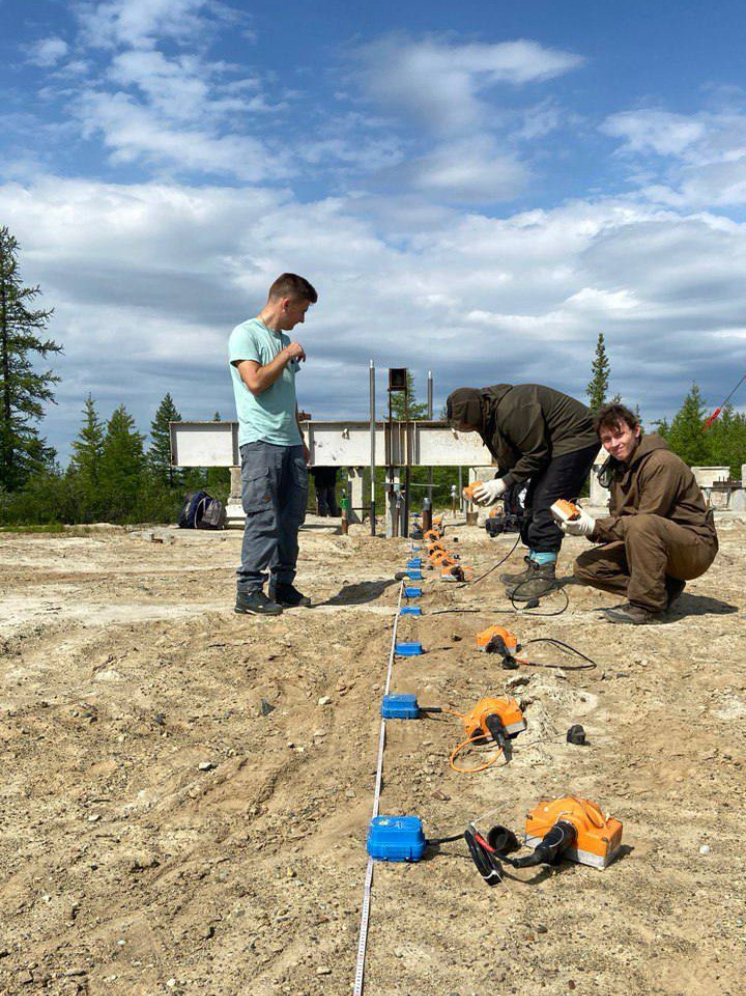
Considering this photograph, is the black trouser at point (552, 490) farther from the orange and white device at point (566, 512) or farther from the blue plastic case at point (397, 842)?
the blue plastic case at point (397, 842)

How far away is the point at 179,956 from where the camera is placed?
1716 millimetres

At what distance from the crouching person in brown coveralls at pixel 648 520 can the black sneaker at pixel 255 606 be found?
1.99 meters

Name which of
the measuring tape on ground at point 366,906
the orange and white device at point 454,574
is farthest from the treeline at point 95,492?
the measuring tape on ground at point 366,906

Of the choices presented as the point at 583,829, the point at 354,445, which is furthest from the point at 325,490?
the point at 583,829

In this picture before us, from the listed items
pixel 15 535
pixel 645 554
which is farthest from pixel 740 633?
pixel 15 535

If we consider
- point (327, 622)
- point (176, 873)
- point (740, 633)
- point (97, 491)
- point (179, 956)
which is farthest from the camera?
point (97, 491)

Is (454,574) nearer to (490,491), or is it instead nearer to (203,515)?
(490,491)

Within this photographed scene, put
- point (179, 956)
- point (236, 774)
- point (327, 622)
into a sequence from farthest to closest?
1. point (327, 622)
2. point (236, 774)
3. point (179, 956)

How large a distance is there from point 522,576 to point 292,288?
118 inches

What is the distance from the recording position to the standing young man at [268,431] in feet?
16.7

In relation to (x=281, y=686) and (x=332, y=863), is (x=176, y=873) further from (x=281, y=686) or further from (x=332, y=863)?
(x=281, y=686)

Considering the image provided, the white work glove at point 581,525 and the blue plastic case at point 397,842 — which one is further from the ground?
the white work glove at point 581,525

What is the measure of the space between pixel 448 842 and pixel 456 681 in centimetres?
159

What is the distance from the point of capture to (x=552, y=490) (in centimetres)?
562
